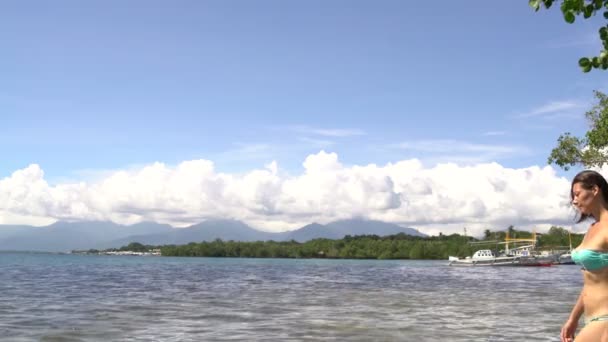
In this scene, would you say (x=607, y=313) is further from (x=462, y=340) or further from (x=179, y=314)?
(x=179, y=314)

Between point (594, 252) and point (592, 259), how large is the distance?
0.07m

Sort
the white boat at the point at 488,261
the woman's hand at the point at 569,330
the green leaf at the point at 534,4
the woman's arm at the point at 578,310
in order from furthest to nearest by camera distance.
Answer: the white boat at the point at 488,261
the woman's hand at the point at 569,330
the woman's arm at the point at 578,310
the green leaf at the point at 534,4

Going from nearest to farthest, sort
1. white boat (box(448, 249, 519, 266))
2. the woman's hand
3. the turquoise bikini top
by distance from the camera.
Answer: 1. the turquoise bikini top
2. the woman's hand
3. white boat (box(448, 249, 519, 266))

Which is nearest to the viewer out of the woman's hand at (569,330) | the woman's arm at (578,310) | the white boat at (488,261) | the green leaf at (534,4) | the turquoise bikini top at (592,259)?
the green leaf at (534,4)

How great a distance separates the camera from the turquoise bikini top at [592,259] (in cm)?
592

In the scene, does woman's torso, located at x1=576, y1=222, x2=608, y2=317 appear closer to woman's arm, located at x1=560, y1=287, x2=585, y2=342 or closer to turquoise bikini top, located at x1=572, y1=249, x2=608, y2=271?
turquoise bikini top, located at x1=572, y1=249, x2=608, y2=271

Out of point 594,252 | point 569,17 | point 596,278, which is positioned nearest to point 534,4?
point 569,17

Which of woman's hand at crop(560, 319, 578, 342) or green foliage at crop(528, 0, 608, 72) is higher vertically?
green foliage at crop(528, 0, 608, 72)

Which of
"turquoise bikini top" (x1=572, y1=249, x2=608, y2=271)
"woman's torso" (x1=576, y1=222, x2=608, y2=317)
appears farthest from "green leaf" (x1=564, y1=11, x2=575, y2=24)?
"turquoise bikini top" (x1=572, y1=249, x2=608, y2=271)

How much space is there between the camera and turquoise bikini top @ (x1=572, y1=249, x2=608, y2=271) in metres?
5.92

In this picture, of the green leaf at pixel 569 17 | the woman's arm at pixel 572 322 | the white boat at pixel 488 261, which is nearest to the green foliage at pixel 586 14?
the green leaf at pixel 569 17

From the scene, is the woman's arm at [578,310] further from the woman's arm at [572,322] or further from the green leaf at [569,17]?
the green leaf at [569,17]

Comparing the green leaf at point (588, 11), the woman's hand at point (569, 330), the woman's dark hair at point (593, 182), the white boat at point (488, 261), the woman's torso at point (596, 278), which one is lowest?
the white boat at point (488, 261)

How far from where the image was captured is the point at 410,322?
21688 mm
